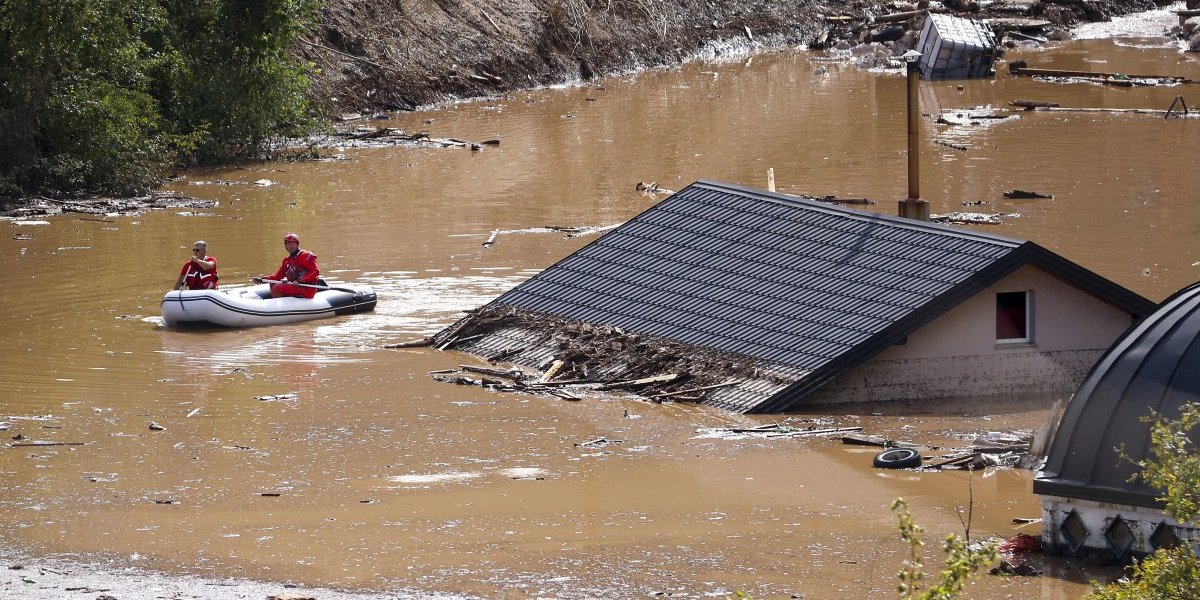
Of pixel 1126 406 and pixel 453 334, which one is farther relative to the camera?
pixel 453 334

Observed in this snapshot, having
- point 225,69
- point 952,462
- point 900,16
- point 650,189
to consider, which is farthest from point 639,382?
point 900,16

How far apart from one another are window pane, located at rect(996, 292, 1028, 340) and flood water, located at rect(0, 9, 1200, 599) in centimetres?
96

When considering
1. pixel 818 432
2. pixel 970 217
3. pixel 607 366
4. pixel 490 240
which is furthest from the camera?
pixel 970 217

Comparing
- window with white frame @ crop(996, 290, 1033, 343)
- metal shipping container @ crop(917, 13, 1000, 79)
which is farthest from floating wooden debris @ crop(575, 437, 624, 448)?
metal shipping container @ crop(917, 13, 1000, 79)

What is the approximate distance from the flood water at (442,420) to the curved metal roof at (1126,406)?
0.69 metres

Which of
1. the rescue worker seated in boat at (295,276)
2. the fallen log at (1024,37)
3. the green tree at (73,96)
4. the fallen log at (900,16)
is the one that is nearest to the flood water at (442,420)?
the rescue worker seated in boat at (295,276)

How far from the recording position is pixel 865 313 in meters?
17.4

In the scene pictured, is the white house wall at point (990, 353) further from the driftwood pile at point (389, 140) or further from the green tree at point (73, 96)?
the driftwood pile at point (389, 140)

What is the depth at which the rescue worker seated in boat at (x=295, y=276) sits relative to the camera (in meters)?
22.8

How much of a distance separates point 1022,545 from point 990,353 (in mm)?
5485

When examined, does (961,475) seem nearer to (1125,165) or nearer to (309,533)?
(309,533)

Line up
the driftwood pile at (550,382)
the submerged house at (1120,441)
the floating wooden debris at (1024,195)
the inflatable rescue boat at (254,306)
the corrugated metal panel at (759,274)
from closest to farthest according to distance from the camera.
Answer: the submerged house at (1120,441), the corrugated metal panel at (759,274), the driftwood pile at (550,382), the inflatable rescue boat at (254,306), the floating wooden debris at (1024,195)

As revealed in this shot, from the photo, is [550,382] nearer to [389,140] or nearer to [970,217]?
[970,217]

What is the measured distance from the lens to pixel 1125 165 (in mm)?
34531
